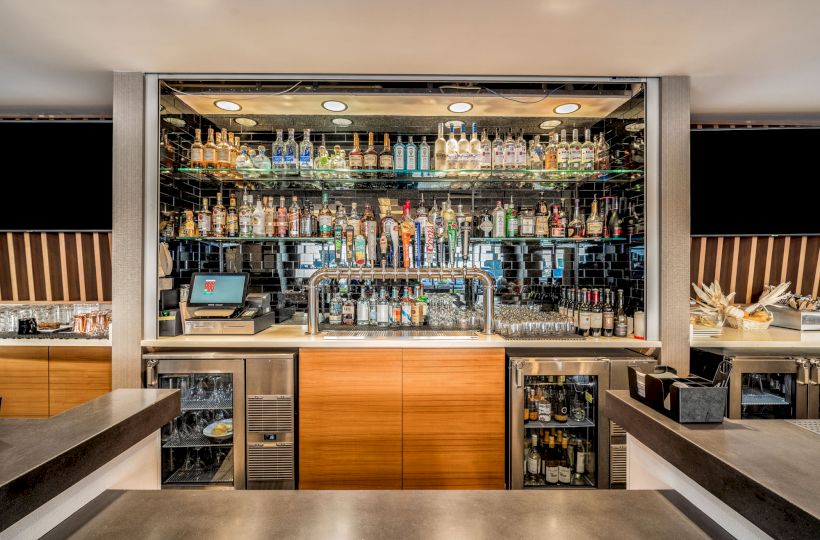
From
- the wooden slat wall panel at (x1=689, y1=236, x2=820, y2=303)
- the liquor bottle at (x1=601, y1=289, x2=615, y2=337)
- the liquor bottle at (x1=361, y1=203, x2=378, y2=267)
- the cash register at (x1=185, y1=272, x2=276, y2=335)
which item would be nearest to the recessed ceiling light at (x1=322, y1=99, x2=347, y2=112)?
the liquor bottle at (x1=361, y1=203, x2=378, y2=267)

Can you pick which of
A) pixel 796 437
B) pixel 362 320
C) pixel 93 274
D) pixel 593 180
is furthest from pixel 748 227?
pixel 93 274

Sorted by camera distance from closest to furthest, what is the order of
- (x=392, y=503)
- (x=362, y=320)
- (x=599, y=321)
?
(x=392, y=503) < (x=599, y=321) < (x=362, y=320)

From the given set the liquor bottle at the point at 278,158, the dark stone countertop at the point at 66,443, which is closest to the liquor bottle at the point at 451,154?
the liquor bottle at the point at 278,158

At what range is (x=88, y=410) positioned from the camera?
1.24 metres

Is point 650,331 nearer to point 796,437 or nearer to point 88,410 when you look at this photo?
point 796,437

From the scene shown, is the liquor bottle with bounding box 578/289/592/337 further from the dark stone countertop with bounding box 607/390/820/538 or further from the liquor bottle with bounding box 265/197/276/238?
the liquor bottle with bounding box 265/197/276/238

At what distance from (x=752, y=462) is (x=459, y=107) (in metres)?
2.81

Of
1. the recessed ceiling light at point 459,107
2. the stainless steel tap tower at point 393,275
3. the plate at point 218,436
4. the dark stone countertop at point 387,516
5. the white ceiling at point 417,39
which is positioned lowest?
the plate at point 218,436

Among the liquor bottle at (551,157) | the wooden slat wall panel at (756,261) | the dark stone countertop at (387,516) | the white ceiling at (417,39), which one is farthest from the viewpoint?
the wooden slat wall panel at (756,261)

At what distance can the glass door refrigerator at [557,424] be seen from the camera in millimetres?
2662

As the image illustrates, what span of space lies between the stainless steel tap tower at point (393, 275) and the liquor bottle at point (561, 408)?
639 mm

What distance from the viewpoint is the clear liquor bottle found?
3092mm

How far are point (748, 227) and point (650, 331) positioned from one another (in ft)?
5.83

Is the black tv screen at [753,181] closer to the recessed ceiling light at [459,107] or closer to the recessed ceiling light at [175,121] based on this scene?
the recessed ceiling light at [459,107]
